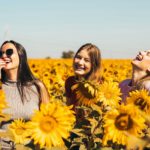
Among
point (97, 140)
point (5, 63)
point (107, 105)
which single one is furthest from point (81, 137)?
point (5, 63)

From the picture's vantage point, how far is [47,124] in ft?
6.98

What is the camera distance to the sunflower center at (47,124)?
82.6 inches

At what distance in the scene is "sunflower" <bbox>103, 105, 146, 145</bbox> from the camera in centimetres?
214

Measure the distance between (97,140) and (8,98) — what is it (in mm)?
999

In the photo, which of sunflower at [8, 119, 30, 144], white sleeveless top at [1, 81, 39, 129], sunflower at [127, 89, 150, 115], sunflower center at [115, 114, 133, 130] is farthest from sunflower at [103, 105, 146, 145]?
white sleeveless top at [1, 81, 39, 129]

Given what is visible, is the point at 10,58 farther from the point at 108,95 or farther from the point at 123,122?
the point at 123,122

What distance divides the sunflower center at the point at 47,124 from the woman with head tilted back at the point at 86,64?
53.1 inches

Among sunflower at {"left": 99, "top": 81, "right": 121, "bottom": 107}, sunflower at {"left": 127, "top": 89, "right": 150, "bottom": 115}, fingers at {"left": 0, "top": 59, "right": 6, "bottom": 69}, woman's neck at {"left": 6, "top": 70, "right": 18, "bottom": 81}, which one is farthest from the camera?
woman's neck at {"left": 6, "top": 70, "right": 18, "bottom": 81}

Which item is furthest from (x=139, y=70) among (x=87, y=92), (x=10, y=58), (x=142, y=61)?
(x=10, y=58)

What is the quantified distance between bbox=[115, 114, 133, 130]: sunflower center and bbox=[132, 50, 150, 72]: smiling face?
146 centimetres

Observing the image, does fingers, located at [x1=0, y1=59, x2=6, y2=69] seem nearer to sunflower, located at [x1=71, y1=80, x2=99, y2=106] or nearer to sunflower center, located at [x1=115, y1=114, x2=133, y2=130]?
sunflower, located at [x1=71, y1=80, x2=99, y2=106]

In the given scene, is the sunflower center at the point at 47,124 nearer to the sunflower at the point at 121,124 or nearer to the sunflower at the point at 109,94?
the sunflower at the point at 121,124

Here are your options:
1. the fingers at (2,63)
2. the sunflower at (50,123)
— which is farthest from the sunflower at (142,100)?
the fingers at (2,63)

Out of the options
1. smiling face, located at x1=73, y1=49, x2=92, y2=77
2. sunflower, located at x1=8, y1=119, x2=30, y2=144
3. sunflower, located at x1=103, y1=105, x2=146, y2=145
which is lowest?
sunflower, located at x1=8, y1=119, x2=30, y2=144
